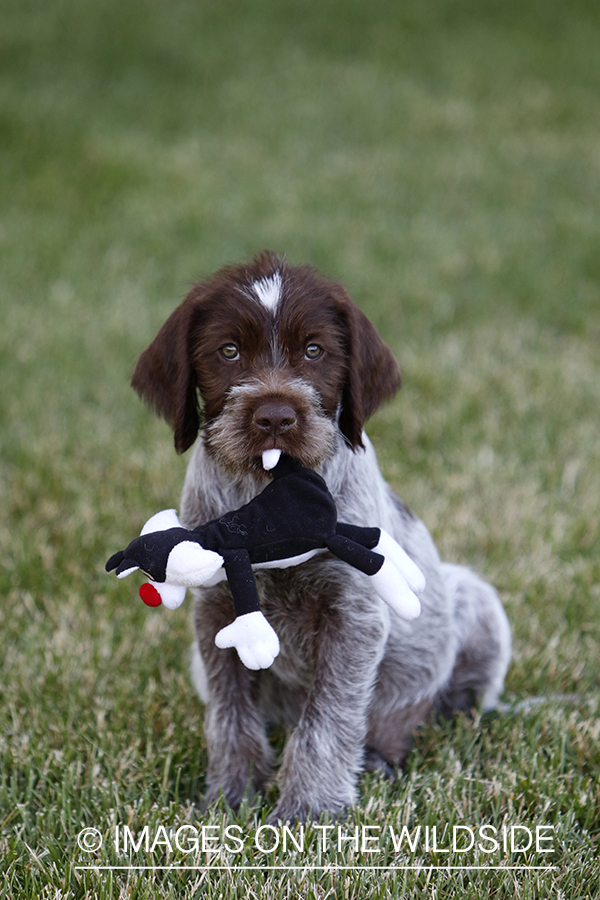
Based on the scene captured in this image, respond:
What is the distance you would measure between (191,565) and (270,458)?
1.25 ft

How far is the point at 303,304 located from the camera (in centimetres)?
271

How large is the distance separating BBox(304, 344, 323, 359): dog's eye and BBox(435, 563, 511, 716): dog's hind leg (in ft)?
4.10

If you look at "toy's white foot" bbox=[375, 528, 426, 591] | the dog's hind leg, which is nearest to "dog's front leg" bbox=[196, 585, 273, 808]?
"toy's white foot" bbox=[375, 528, 426, 591]

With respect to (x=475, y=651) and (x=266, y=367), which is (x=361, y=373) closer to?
(x=266, y=367)

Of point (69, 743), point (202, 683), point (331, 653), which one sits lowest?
point (69, 743)

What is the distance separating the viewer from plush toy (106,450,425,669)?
2.48m

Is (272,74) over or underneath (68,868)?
over

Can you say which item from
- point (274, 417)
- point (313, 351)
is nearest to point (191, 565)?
point (274, 417)

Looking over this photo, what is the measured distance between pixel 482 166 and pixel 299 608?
1008 centimetres

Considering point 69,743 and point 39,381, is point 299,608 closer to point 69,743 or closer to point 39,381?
point 69,743

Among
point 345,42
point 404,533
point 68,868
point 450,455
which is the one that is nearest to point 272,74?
point 345,42

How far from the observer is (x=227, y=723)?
3.08m

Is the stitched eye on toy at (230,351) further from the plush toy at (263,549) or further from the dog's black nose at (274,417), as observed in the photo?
the plush toy at (263,549)

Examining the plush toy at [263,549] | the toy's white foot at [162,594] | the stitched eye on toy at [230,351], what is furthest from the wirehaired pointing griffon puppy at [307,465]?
the toy's white foot at [162,594]
